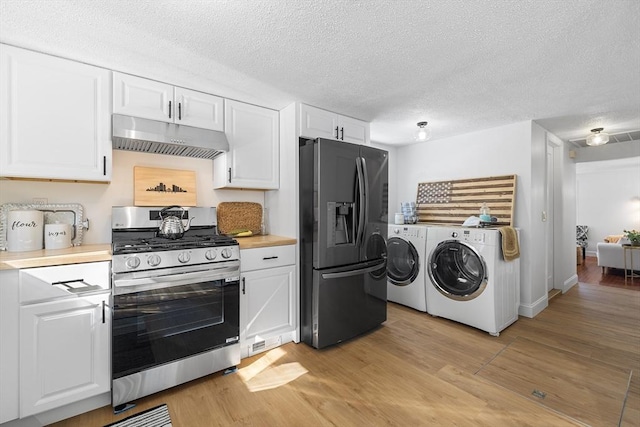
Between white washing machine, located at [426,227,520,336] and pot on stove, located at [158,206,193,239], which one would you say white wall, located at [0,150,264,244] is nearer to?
pot on stove, located at [158,206,193,239]

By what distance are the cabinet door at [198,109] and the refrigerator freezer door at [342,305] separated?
156 centimetres

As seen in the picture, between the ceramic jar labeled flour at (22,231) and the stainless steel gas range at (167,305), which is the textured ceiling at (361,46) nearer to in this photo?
the ceramic jar labeled flour at (22,231)

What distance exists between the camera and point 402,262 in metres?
3.56

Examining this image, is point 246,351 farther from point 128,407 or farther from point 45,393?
point 45,393

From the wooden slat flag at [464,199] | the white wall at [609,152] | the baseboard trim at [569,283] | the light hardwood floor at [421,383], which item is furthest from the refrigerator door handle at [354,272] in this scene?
the white wall at [609,152]

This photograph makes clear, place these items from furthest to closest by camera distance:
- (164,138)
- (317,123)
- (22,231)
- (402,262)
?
(402,262)
(317,123)
(164,138)
(22,231)

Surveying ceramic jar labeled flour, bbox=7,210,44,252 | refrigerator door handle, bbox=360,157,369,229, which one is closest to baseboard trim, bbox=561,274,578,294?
refrigerator door handle, bbox=360,157,369,229

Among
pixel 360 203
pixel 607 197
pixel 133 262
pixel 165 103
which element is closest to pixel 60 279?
pixel 133 262

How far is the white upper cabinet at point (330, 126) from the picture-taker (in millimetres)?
2693

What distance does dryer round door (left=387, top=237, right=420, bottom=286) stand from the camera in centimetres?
341

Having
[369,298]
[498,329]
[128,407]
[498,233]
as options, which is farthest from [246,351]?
[498,233]

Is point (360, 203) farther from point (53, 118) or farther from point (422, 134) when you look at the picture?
point (53, 118)

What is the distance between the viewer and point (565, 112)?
2.95m

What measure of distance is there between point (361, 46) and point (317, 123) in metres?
1.06
